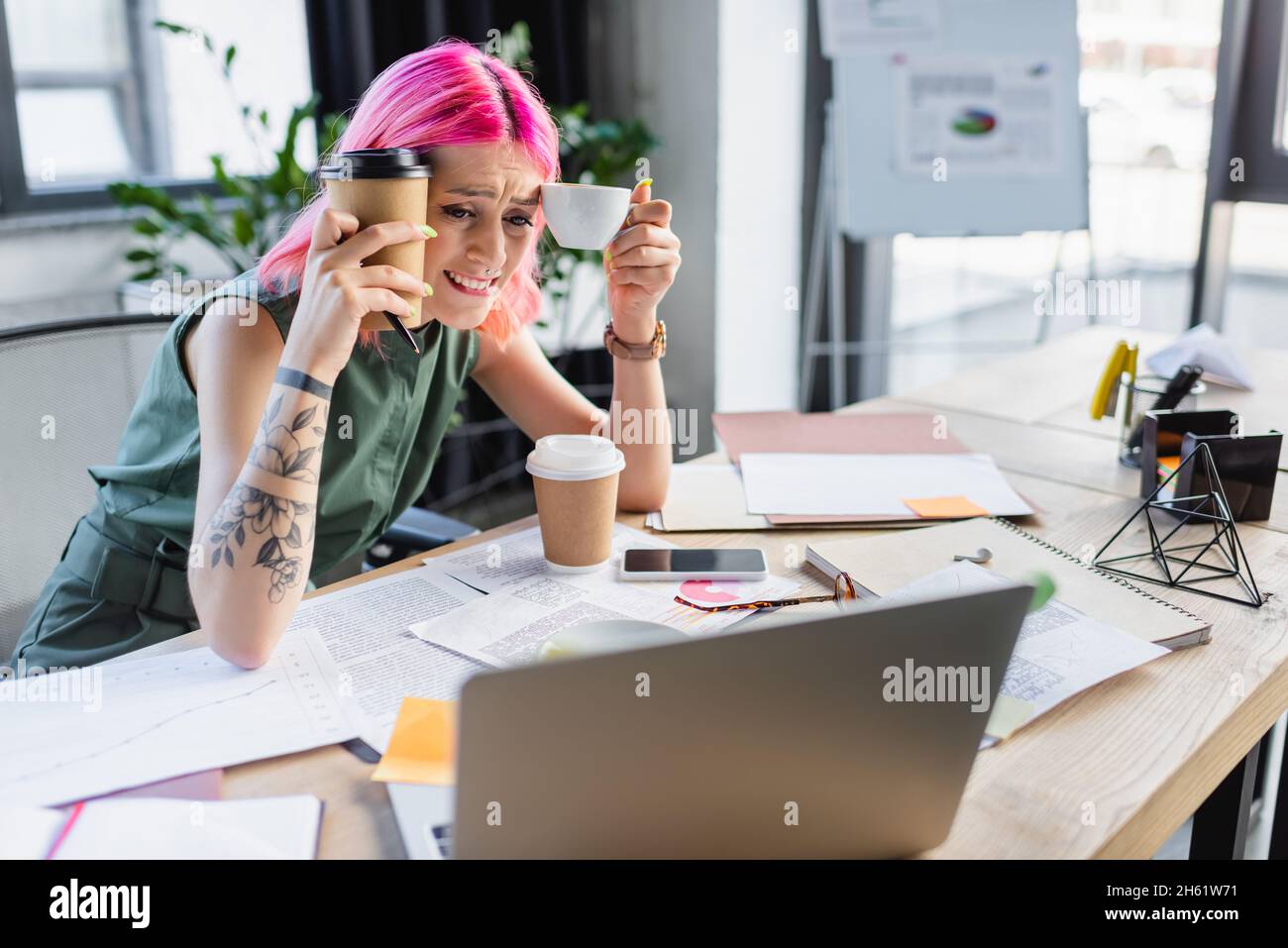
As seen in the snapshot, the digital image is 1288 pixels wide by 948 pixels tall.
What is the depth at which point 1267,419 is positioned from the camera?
1.65m

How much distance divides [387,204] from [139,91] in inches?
91.2

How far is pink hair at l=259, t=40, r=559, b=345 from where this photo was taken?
1.15 meters

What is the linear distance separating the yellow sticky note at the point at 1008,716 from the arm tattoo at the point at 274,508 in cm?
61

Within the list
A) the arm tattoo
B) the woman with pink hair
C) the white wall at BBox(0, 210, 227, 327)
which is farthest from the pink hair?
the white wall at BBox(0, 210, 227, 327)

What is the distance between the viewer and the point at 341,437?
132 centimetres

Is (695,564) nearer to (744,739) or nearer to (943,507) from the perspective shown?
(943,507)

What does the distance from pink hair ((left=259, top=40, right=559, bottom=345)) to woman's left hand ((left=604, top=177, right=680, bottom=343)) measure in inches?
4.7

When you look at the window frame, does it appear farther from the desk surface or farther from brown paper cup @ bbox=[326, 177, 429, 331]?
the desk surface

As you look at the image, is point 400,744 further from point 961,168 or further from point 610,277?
point 961,168

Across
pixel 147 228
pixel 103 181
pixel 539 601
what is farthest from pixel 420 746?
pixel 103 181

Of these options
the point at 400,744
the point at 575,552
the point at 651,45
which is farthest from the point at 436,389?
the point at 651,45

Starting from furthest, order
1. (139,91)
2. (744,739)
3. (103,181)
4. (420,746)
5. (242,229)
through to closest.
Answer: (139,91) < (103,181) < (242,229) < (420,746) < (744,739)

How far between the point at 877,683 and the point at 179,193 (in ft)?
8.99

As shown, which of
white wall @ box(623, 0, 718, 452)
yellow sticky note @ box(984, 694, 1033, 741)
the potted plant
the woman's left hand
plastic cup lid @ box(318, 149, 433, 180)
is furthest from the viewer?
white wall @ box(623, 0, 718, 452)
